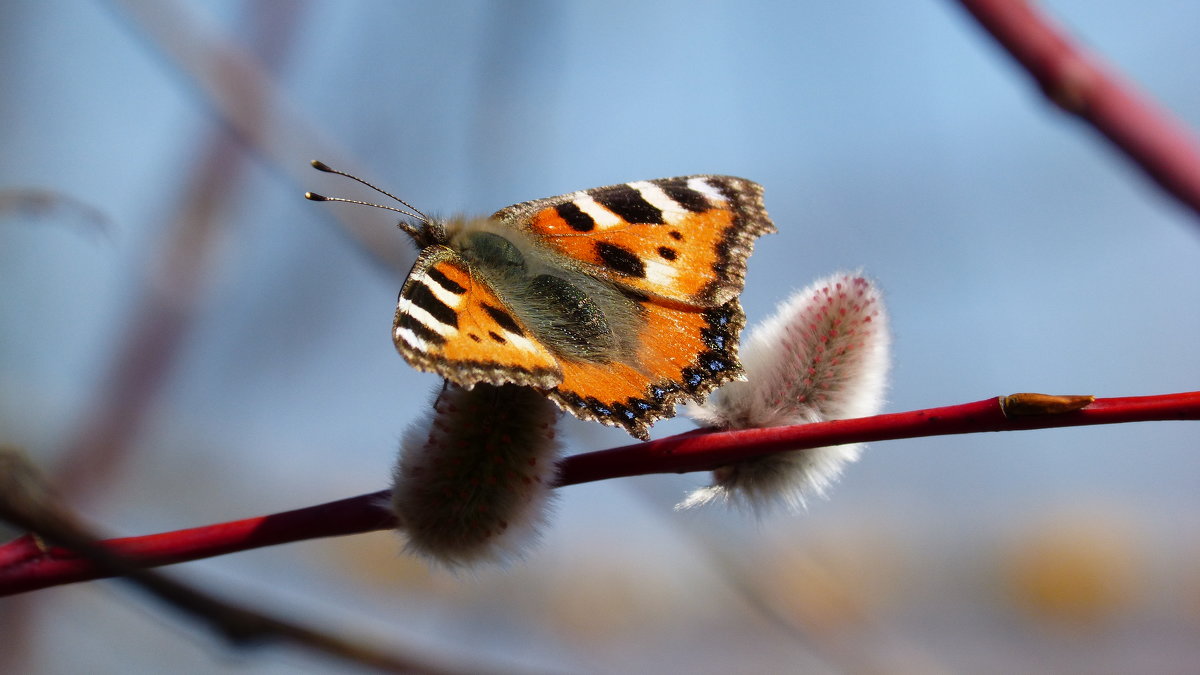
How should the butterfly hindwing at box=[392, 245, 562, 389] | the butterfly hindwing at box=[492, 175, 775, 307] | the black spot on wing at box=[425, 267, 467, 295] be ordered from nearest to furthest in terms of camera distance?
the butterfly hindwing at box=[392, 245, 562, 389] < the black spot on wing at box=[425, 267, 467, 295] < the butterfly hindwing at box=[492, 175, 775, 307]

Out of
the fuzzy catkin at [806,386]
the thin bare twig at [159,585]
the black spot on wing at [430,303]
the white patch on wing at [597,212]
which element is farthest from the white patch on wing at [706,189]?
the thin bare twig at [159,585]

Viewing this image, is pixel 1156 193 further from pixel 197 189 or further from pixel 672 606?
pixel 672 606

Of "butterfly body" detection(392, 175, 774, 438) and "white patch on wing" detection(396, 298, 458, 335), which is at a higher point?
"butterfly body" detection(392, 175, 774, 438)

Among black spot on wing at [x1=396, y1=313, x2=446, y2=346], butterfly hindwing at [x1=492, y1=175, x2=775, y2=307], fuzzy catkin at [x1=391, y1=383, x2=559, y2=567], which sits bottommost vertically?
fuzzy catkin at [x1=391, y1=383, x2=559, y2=567]

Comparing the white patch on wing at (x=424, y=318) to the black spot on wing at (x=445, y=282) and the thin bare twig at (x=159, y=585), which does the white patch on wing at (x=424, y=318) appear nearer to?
the black spot on wing at (x=445, y=282)

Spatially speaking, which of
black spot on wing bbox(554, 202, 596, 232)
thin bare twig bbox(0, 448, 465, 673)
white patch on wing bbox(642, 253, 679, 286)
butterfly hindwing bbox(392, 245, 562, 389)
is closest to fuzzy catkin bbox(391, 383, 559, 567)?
butterfly hindwing bbox(392, 245, 562, 389)

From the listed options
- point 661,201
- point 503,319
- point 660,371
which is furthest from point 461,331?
point 661,201

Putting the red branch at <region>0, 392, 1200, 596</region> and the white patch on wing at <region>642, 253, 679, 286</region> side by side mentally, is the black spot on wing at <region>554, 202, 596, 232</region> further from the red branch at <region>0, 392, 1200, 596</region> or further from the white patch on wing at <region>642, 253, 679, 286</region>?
the red branch at <region>0, 392, 1200, 596</region>
